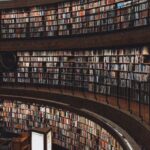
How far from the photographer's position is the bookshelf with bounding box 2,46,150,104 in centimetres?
642

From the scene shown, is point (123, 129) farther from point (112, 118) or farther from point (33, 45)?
point (33, 45)

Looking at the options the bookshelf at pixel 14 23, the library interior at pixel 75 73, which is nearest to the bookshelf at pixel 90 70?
the library interior at pixel 75 73

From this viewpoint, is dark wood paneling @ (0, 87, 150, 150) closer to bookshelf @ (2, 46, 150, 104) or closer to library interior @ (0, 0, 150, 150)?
library interior @ (0, 0, 150, 150)

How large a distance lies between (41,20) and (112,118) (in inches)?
206

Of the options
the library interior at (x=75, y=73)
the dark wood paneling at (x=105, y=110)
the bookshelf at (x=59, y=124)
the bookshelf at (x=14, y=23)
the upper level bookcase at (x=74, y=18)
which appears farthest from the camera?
the bookshelf at (x=14, y=23)

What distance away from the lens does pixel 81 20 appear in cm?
855

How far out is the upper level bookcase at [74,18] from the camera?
6762 mm

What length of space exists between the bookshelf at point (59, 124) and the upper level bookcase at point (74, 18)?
2225 mm

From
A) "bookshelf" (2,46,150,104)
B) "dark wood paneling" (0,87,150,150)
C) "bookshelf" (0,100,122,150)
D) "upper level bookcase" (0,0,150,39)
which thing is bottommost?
"bookshelf" (0,100,122,150)

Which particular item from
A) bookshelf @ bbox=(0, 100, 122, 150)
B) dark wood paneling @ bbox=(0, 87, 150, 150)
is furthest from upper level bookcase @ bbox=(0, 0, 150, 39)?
bookshelf @ bbox=(0, 100, 122, 150)

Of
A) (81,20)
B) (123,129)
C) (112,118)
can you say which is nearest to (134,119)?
(123,129)

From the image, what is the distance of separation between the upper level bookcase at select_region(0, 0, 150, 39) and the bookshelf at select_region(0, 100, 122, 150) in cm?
222

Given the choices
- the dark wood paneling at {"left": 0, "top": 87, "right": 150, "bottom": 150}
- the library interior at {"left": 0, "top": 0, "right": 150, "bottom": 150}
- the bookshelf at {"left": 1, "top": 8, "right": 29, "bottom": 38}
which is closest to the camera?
the dark wood paneling at {"left": 0, "top": 87, "right": 150, "bottom": 150}

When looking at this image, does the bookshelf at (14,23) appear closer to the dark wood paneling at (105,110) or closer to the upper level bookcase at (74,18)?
the upper level bookcase at (74,18)
